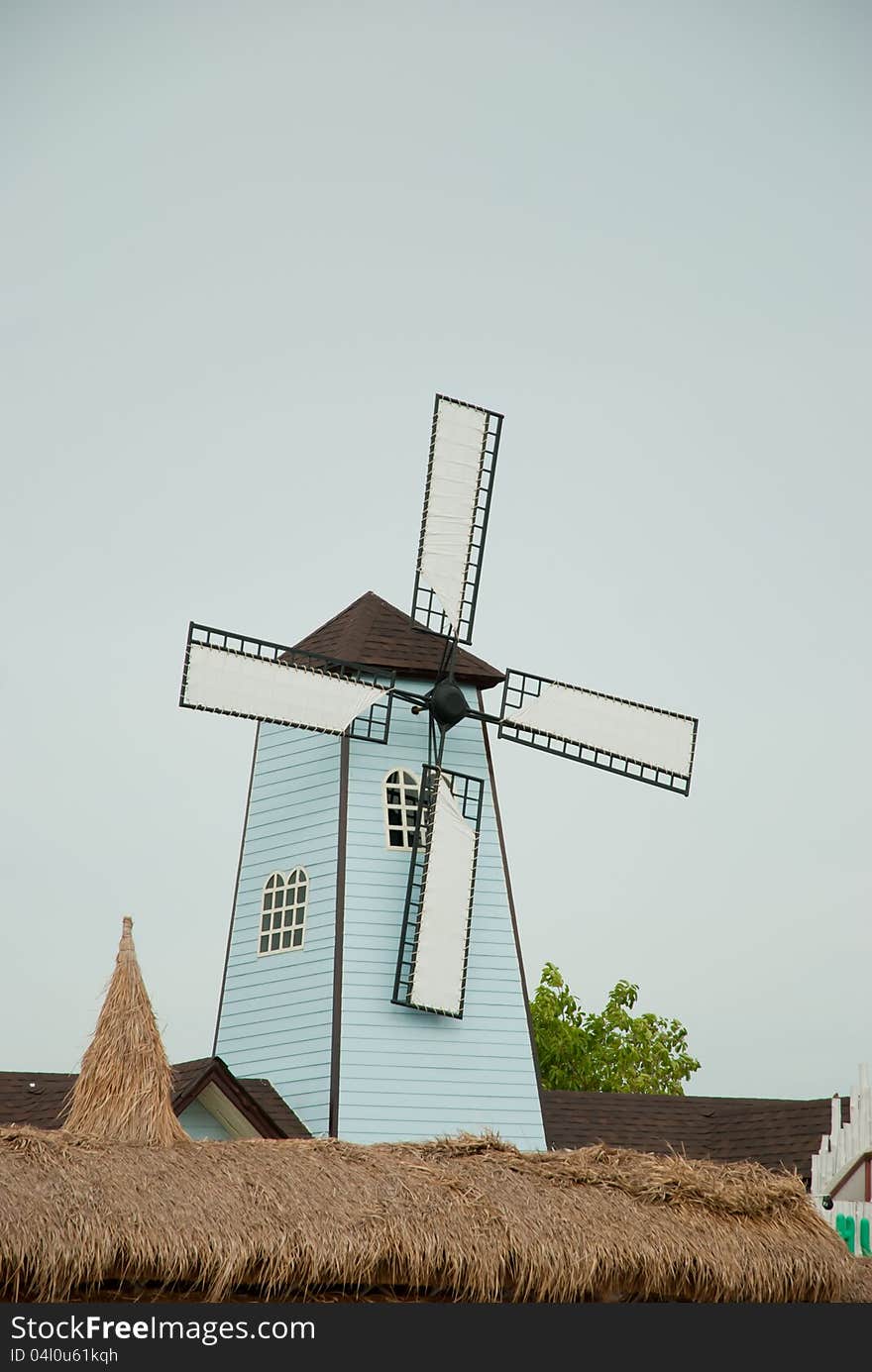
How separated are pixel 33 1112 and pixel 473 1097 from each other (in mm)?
3711

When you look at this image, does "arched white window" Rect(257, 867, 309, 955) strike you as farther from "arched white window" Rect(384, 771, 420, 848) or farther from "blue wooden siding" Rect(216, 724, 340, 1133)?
"arched white window" Rect(384, 771, 420, 848)

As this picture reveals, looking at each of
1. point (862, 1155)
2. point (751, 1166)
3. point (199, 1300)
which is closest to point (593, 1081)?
point (862, 1155)

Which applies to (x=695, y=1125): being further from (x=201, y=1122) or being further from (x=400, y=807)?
(x=201, y=1122)

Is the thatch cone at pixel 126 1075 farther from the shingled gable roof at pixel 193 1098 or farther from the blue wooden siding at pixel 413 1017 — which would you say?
the blue wooden siding at pixel 413 1017

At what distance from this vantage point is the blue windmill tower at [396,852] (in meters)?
15.1

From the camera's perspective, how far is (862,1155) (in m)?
16.6

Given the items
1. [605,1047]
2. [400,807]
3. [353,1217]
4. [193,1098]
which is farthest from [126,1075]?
[605,1047]

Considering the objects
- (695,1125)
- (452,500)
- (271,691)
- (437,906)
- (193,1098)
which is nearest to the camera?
(193,1098)

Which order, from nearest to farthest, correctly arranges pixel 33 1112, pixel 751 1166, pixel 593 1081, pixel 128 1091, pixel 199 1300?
pixel 199 1300 → pixel 128 1091 → pixel 751 1166 → pixel 33 1112 → pixel 593 1081

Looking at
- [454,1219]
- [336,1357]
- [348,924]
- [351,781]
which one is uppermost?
[351,781]

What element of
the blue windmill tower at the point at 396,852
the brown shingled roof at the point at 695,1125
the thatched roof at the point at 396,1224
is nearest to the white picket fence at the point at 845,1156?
the brown shingled roof at the point at 695,1125

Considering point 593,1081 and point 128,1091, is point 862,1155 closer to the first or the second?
point 128,1091

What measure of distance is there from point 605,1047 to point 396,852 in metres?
13.4

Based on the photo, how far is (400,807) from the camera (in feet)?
52.5
